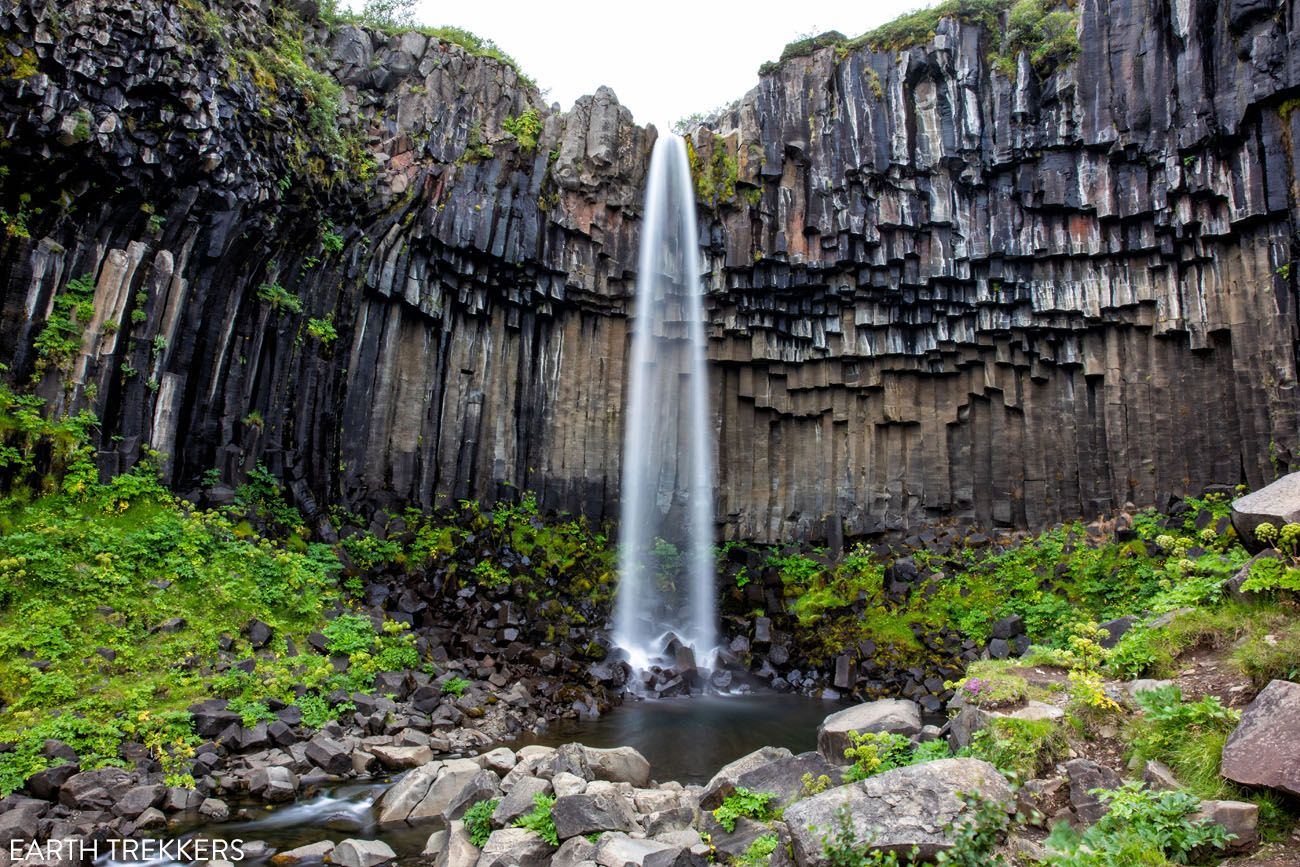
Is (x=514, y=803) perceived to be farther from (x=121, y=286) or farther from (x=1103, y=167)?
(x=1103, y=167)

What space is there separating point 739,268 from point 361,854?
16608 millimetres

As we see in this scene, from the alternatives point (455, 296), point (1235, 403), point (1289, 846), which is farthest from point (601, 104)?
point (1289, 846)

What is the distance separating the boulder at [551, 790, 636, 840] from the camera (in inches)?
267

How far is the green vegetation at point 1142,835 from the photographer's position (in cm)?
412

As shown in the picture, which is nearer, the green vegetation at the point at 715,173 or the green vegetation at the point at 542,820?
the green vegetation at the point at 542,820

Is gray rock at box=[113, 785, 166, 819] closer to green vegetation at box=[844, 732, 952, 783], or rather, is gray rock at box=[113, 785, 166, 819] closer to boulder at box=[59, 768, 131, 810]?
boulder at box=[59, 768, 131, 810]

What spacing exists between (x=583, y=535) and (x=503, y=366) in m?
5.04

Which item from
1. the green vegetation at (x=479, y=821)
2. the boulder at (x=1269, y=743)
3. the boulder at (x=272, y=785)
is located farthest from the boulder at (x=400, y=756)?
the boulder at (x=1269, y=743)

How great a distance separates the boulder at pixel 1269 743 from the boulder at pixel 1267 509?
269 cm

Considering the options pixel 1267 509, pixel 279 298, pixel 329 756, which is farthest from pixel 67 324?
pixel 1267 509

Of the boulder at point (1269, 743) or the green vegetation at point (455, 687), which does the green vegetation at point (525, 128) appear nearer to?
the green vegetation at point (455, 687)

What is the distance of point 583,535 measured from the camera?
20.2m

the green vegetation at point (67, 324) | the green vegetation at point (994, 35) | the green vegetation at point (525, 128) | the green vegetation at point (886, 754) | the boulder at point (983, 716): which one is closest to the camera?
the boulder at point (983, 716)

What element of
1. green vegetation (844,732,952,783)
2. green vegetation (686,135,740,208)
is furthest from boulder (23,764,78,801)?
green vegetation (686,135,740,208)
